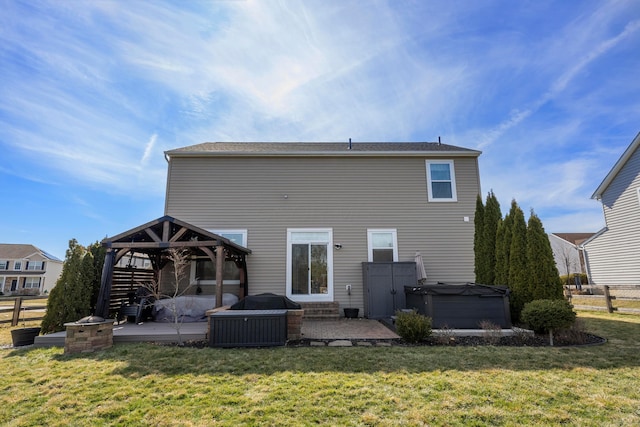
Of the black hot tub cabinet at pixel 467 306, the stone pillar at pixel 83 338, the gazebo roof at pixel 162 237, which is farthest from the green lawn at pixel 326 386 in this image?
the gazebo roof at pixel 162 237

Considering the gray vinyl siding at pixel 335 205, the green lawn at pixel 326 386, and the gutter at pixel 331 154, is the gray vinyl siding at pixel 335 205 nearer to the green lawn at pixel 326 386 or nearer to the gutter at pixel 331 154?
the gutter at pixel 331 154

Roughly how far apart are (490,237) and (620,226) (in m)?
11.1

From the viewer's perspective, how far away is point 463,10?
8648 mm

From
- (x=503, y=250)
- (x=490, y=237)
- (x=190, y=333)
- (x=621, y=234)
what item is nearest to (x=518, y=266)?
(x=503, y=250)

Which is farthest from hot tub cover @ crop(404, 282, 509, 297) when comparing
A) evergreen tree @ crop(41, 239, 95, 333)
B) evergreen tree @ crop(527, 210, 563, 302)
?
evergreen tree @ crop(41, 239, 95, 333)

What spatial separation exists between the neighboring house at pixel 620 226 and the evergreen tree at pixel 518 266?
11.0 meters

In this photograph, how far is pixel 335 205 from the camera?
36.8ft

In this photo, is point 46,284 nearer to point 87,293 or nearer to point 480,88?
point 87,293

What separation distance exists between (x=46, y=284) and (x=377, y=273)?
48.9 metres

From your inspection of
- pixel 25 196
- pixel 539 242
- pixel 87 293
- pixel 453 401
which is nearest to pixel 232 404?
pixel 453 401

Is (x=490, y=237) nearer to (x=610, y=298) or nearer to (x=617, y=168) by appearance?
(x=610, y=298)

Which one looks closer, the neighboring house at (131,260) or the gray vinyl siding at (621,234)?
the neighboring house at (131,260)

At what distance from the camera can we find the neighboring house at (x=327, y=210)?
10672 millimetres

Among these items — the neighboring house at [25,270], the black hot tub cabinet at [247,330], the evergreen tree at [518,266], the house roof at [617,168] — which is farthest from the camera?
the neighboring house at [25,270]
